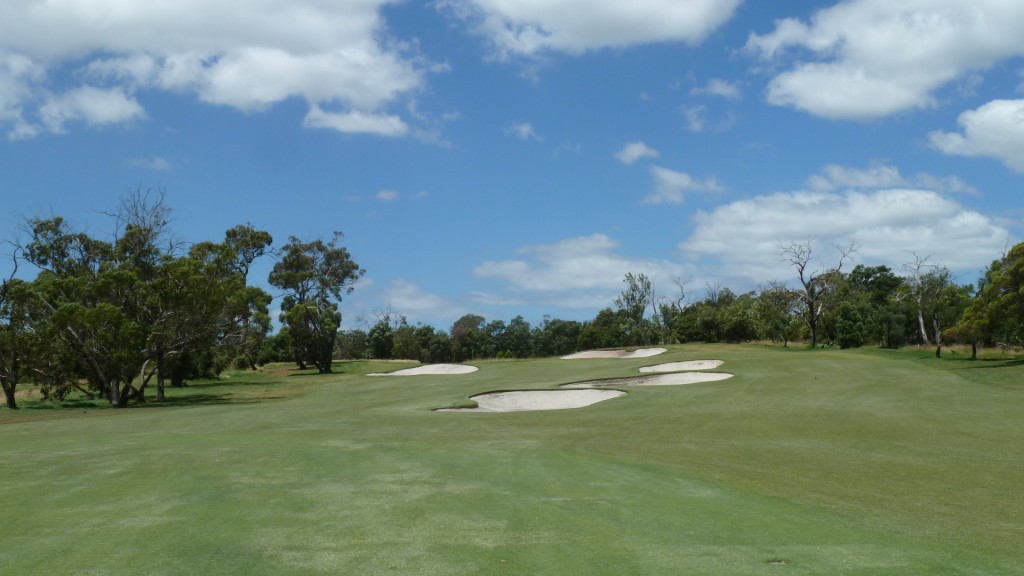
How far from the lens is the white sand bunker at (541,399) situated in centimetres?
3331

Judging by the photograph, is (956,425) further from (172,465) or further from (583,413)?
(172,465)

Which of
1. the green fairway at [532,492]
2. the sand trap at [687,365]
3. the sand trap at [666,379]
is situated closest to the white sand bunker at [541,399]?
the sand trap at [666,379]

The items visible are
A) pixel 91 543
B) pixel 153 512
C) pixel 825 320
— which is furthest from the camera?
pixel 825 320

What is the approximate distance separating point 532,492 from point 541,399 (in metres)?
22.7

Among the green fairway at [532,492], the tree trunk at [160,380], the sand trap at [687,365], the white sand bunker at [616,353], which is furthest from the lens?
the white sand bunker at [616,353]

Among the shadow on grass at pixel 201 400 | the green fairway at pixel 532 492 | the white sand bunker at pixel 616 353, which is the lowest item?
the green fairway at pixel 532 492

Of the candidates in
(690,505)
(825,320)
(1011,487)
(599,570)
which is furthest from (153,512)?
(825,320)

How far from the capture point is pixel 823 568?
26.0 feet

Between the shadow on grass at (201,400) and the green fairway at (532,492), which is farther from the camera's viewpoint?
the shadow on grass at (201,400)

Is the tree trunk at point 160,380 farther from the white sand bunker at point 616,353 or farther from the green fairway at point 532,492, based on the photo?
the white sand bunker at point 616,353

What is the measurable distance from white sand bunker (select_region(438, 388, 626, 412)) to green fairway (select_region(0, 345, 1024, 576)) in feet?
18.5

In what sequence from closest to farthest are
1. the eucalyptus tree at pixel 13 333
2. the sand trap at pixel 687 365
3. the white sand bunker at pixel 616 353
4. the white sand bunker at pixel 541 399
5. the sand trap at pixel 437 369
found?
1. the white sand bunker at pixel 541 399
2. the eucalyptus tree at pixel 13 333
3. the sand trap at pixel 687 365
4. the sand trap at pixel 437 369
5. the white sand bunker at pixel 616 353

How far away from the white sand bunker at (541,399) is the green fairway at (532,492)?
5.63 metres

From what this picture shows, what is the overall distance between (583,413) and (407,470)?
14216 mm
